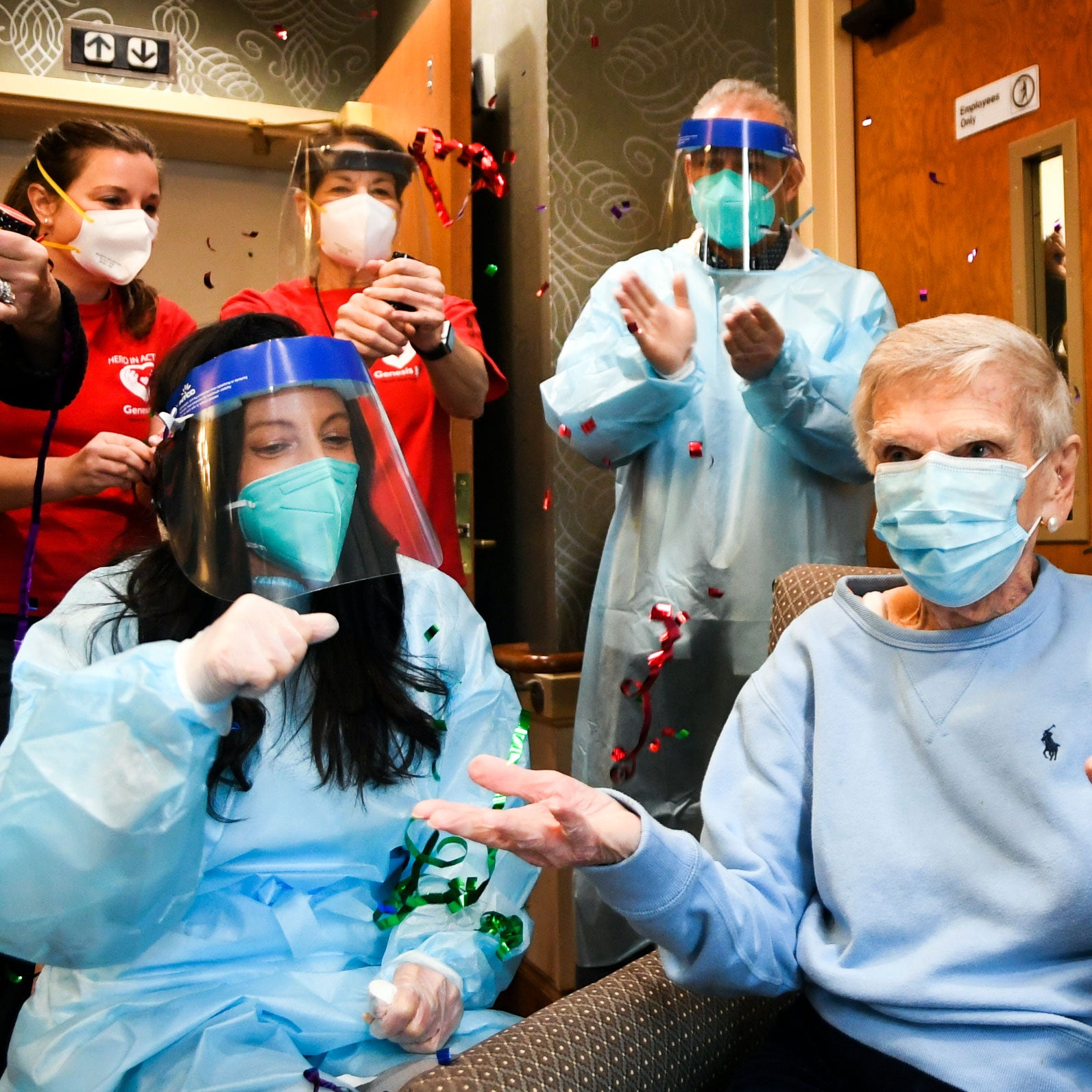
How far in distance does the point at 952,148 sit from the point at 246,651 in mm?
1850

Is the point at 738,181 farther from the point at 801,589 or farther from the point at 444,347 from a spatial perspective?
the point at 801,589

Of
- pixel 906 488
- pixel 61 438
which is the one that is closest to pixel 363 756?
pixel 906 488

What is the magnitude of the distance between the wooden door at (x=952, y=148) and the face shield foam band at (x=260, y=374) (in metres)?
1.37

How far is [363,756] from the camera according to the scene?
1213 millimetres

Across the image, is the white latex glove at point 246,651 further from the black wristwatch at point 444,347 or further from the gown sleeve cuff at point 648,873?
the black wristwatch at point 444,347

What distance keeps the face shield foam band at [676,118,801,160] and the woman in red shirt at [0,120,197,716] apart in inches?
33.3

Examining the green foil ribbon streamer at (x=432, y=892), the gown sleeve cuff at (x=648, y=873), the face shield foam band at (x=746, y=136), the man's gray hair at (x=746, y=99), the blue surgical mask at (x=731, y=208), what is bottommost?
the green foil ribbon streamer at (x=432, y=892)

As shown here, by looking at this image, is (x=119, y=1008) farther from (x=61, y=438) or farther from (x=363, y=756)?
(x=61, y=438)

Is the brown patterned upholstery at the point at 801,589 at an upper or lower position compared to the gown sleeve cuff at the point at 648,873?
upper

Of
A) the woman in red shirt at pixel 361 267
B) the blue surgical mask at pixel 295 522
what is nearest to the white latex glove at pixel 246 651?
the blue surgical mask at pixel 295 522

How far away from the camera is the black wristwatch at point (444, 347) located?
185 centimetres

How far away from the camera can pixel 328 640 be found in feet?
4.18

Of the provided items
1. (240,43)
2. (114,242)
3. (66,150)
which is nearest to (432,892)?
(114,242)

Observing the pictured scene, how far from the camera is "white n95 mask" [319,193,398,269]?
1.68 meters
